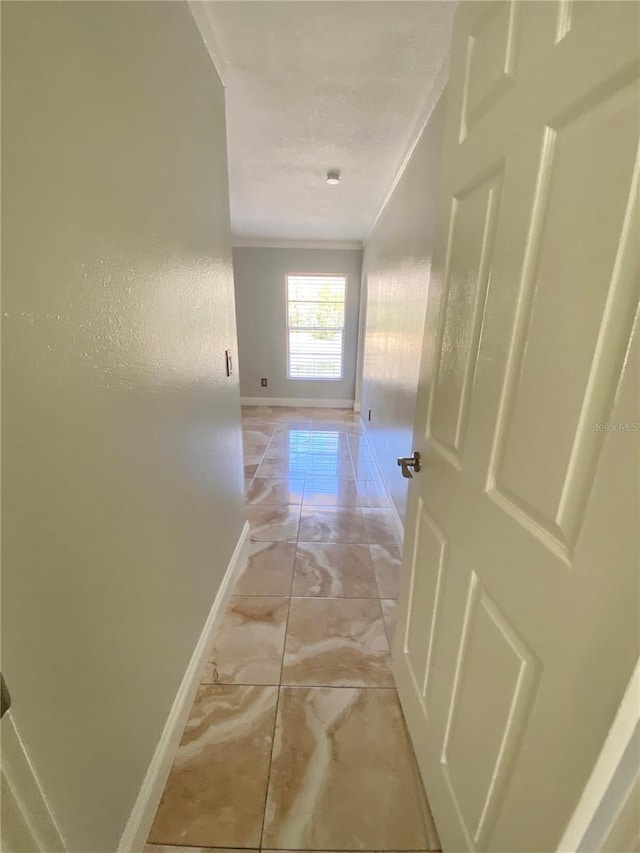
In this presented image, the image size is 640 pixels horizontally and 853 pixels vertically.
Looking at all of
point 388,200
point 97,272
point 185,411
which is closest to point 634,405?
point 97,272

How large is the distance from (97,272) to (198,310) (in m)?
0.60

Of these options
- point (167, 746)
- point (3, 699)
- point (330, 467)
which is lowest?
point (330, 467)

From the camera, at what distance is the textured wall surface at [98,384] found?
1.86 ft

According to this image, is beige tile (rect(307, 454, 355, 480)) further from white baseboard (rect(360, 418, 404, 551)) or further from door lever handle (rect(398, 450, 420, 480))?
door lever handle (rect(398, 450, 420, 480))

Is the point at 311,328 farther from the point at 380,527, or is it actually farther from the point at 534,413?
the point at 534,413

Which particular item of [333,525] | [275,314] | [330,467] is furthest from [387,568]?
[275,314]

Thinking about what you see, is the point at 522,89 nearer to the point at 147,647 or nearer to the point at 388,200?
the point at 147,647

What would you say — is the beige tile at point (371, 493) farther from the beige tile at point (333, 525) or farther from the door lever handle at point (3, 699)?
the door lever handle at point (3, 699)

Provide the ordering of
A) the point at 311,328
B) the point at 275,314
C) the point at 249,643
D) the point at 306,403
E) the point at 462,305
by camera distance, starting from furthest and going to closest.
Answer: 1. the point at 306,403
2. the point at 311,328
3. the point at 275,314
4. the point at 249,643
5. the point at 462,305

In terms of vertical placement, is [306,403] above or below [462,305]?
below

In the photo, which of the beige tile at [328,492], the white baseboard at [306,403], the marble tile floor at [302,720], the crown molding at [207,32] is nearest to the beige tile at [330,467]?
the beige tile at [328,492]

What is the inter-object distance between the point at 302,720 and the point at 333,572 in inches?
32.4

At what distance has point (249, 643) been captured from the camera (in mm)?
1589

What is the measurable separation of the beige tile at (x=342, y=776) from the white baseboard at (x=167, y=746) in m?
0.33
